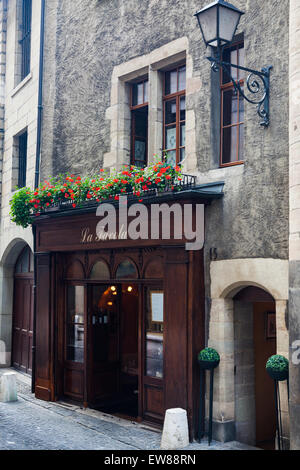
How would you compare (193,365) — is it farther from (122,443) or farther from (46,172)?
(46,172)

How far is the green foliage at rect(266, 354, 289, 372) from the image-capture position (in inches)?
243

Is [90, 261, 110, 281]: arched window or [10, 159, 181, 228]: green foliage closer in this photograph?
[10, 159, 181, 228]: green foliage

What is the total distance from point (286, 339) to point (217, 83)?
3525 millimetres

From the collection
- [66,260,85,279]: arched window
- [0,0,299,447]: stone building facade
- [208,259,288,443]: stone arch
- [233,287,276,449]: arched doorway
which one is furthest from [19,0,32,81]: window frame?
[233,287,276,449]: arched doorway

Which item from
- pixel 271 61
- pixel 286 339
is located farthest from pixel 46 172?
pixel 286 339

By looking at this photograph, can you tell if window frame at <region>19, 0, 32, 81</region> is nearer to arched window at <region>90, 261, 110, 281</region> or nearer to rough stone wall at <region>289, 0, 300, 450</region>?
arched window at <region>90, 261, 110, 281</region>

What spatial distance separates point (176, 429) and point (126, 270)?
2.76m

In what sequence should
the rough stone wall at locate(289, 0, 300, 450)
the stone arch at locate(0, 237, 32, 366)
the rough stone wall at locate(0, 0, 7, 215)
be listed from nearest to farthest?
the rough stone wall at locate(289, 0, 300, 450)
the stone arch at locate(0, 237, 32, 366)
the rough stone wall at locate(0, 0, 7, 215)

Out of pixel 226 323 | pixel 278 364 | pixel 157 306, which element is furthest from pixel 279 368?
pixel 157 306

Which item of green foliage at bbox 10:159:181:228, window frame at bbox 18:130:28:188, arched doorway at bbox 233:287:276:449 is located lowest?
arched doorway at bbox 233:287:276:449

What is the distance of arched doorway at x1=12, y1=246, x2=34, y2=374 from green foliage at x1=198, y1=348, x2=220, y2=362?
605 cm

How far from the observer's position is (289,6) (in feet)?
21.2

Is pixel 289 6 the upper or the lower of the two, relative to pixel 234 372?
upper

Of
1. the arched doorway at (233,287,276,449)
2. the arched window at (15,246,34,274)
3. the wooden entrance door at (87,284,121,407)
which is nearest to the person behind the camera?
the arched doorway at (233,287,276,449)
